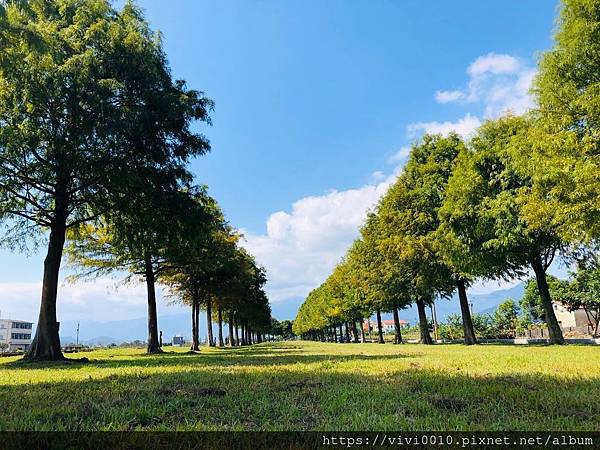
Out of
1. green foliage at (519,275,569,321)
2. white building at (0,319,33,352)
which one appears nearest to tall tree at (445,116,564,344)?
green foliage at (519,275,569,321)

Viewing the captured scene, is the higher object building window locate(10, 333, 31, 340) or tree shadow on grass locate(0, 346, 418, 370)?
building window locate(10, 333, 31, 340)

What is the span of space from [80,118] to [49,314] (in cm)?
806

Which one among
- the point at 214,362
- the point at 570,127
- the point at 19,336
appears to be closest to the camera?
the point at 214,362

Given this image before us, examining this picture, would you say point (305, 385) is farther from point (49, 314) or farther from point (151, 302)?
point (151, 302)

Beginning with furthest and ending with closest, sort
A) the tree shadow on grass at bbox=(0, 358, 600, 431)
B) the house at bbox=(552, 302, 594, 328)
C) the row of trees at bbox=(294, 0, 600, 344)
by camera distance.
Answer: the house at bbox=(552, 302, 594, 328), the row of trees at bbox=(294, 0, 600, 344), the tree shadow on grass at bbox=(0, 358, 600, 431)

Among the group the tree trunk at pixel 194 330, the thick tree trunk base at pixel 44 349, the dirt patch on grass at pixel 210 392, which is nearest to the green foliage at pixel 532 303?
the tree trunk at pixel 194 330

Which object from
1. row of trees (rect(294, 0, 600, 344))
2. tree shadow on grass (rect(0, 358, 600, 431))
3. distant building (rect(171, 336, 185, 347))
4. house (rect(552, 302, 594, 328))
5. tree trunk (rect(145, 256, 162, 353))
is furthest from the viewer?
distant building (rect(171, 336, 185, 347))

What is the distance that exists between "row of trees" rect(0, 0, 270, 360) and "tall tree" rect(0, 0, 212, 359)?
4 centimetres

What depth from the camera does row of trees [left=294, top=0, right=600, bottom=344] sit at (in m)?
16.7

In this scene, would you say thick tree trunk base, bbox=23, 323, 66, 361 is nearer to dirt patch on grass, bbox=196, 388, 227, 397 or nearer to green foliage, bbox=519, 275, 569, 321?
dirt patch on grass, bbox=196, 388, 227, 397

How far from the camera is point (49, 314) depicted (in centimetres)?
1750

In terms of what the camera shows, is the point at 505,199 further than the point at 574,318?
No

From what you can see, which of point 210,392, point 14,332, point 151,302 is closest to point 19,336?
point 14,332

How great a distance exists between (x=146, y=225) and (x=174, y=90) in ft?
19.4
